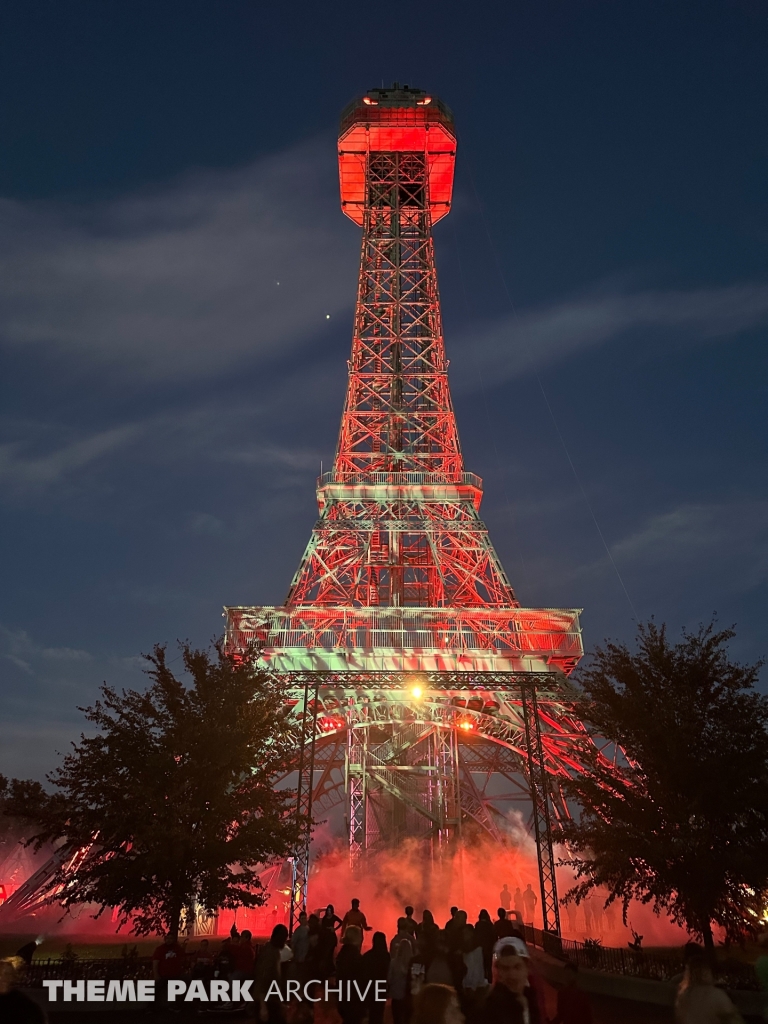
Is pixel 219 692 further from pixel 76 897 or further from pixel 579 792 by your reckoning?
pixel 579 792

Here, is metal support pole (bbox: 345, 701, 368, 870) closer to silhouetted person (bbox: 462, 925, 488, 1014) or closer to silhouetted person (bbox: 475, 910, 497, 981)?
silhouetted person (bbox: 475, 910, 497, 981)

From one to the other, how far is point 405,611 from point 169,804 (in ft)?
56.1


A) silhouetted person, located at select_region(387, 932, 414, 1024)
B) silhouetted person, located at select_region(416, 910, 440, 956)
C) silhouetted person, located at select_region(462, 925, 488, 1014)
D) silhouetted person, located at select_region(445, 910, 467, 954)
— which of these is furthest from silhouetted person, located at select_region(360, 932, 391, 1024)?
silhouetted person, located at select_region(416, 910, 440, 956)

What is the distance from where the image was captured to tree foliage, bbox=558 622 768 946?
14945mm

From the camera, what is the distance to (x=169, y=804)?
15789mm

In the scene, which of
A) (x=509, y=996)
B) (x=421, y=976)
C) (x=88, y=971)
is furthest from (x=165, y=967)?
(x=509, y=996)

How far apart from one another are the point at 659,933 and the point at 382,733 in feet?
50.0

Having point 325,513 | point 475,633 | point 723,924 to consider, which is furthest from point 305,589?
point 723,924

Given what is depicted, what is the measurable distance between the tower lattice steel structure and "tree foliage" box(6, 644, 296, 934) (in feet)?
9.35

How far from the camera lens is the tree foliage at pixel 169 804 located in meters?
15.3

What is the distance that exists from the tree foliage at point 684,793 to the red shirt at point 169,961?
8.62 m

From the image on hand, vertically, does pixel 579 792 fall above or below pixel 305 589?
below

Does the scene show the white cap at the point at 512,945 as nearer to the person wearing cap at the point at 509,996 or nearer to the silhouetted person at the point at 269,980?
Answer: the person wearing cap at the point at 509,996

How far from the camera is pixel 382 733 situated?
3862cm
